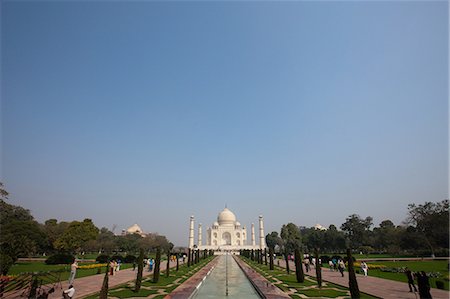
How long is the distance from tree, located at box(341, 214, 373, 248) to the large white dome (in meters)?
38.1

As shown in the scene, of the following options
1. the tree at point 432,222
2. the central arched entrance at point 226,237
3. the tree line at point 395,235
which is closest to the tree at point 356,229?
the tree line at point 395,235

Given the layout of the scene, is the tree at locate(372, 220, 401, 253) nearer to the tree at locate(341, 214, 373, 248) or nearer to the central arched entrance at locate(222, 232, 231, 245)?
the tree at locate(341, 214, 373, 248)

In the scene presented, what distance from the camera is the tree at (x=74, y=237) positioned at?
40594mm

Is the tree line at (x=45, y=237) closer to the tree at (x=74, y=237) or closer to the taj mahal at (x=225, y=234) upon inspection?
the tree at (x=74, y=237)

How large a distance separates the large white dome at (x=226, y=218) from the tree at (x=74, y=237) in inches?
2025

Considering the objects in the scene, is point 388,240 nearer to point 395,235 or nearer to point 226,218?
point 395,235

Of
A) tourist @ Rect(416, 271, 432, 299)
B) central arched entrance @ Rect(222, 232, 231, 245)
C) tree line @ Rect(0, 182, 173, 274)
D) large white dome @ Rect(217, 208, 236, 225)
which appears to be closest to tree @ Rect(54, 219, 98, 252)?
tree line @ Rect(0, 182, 173, 274)

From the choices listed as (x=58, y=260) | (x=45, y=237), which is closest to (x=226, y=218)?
(x=45, y=237)

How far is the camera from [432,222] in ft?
128

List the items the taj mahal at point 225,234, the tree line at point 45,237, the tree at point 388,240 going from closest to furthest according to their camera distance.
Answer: the tree line at point 45,237, the tree at point 388,240, the taj mahal at point 225,234

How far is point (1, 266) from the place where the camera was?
14.6m

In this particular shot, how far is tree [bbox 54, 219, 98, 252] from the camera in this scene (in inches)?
1598

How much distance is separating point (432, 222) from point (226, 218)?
60.9m

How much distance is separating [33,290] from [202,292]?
21.6ft
